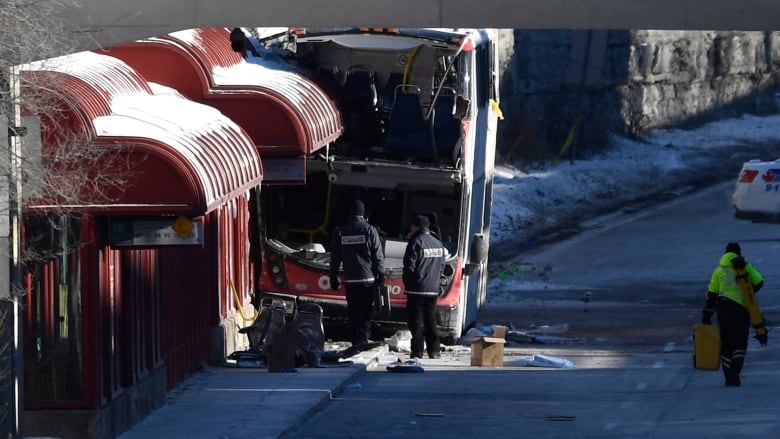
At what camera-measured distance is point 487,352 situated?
19453mm

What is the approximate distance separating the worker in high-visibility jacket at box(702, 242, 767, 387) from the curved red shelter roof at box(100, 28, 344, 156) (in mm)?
4505

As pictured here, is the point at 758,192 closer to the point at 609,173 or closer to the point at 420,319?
the point at 609,173

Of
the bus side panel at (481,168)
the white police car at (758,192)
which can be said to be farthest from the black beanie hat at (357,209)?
the white police car at (758,192)

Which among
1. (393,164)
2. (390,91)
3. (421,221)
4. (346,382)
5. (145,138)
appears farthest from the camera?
(390,91)

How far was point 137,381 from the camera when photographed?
49.2ft

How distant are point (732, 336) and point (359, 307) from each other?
15.6ft

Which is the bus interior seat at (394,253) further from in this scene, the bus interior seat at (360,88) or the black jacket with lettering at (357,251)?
the bus interior seat at (360,88)

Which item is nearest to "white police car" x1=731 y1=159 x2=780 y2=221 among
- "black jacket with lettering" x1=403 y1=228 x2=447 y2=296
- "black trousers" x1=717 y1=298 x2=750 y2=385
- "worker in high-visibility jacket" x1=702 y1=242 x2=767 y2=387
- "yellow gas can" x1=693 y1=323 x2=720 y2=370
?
"black jacket with lettering" x1=403 y1=228 x2=447 y2=296

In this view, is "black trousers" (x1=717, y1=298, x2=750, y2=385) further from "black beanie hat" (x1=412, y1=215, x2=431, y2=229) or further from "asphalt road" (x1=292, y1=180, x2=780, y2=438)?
"black beanie hat" (x1=412, y1=215, x2=431, y2=229)

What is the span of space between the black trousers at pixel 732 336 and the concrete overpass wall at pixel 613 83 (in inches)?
953

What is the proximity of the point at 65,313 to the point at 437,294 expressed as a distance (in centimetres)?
724

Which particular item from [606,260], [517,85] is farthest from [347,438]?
[517,85]

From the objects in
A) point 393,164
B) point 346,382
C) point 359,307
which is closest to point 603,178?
point 393,164

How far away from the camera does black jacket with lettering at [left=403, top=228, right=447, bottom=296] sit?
19875 millimetres
